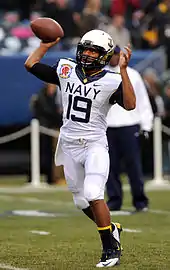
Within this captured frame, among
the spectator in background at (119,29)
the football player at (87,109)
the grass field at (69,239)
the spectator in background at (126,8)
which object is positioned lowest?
the grass field at (69,239)

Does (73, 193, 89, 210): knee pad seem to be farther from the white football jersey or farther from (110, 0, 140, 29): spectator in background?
(110, 0, 140, 29): spectator in background

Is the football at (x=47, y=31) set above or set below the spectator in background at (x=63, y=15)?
below

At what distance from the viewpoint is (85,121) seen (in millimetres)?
7395

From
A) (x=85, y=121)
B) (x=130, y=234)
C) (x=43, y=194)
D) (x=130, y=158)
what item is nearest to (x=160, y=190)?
(x=43, y=194)

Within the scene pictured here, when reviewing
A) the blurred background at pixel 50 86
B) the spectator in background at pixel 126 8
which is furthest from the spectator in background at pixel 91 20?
the spectator in background at pixel 126 8

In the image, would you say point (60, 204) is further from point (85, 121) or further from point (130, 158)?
point (85, 121)

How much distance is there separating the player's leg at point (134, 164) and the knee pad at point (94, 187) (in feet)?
12.8

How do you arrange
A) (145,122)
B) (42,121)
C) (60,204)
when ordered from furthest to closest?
1. (42,121)
2. (60,204)
3. (145,122)

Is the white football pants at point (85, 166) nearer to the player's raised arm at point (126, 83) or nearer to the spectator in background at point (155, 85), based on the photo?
the player's raised arm at point (126, 83)

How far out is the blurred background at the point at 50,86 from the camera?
49.1 ft

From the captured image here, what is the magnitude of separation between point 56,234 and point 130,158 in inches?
96.0

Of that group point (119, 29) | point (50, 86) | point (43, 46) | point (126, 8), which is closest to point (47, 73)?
point (43, 46)

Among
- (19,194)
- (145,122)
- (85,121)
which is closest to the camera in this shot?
(85,121)

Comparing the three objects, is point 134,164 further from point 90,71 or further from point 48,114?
point 48,114
